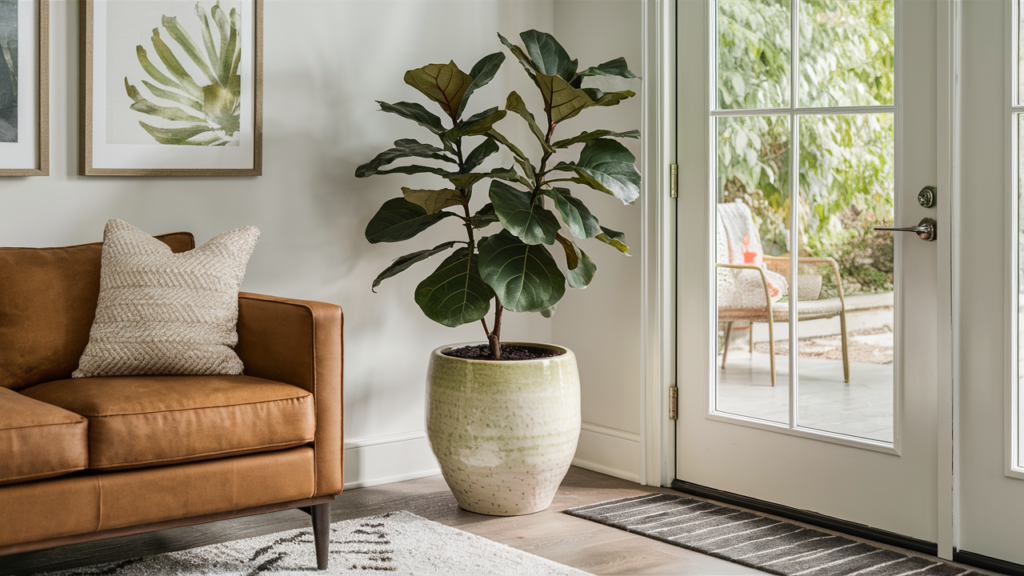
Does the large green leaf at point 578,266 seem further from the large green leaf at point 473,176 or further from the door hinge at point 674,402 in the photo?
the door hinge at point 674,402

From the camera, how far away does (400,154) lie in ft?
9.58

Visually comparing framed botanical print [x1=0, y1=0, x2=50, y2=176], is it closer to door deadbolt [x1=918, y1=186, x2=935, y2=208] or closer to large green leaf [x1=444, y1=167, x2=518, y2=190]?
large green leaf [x1=444, y1=167, x2=518, y2=190]

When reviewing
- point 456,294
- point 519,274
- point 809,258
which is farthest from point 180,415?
point 809,258

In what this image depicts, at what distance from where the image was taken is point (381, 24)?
3.24 metres

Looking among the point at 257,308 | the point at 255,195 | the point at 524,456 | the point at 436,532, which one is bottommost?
the point at 436,532

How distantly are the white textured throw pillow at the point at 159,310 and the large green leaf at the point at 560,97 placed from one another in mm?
1033

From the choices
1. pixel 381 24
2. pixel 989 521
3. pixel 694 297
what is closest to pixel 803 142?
pixel 694 297

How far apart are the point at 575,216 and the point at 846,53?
0.92 meters

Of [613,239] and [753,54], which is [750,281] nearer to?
[613,239]

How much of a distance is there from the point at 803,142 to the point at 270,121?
171cm

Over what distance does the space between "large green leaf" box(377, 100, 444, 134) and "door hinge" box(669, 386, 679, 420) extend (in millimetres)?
1195

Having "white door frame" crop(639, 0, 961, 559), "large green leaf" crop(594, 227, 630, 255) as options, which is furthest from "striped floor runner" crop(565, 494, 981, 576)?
Answer: "large green leaf" crop(594, 227, 630, 255)

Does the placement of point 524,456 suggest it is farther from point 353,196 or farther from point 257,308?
point 353,196

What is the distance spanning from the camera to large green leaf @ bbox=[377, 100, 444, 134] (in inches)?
114
